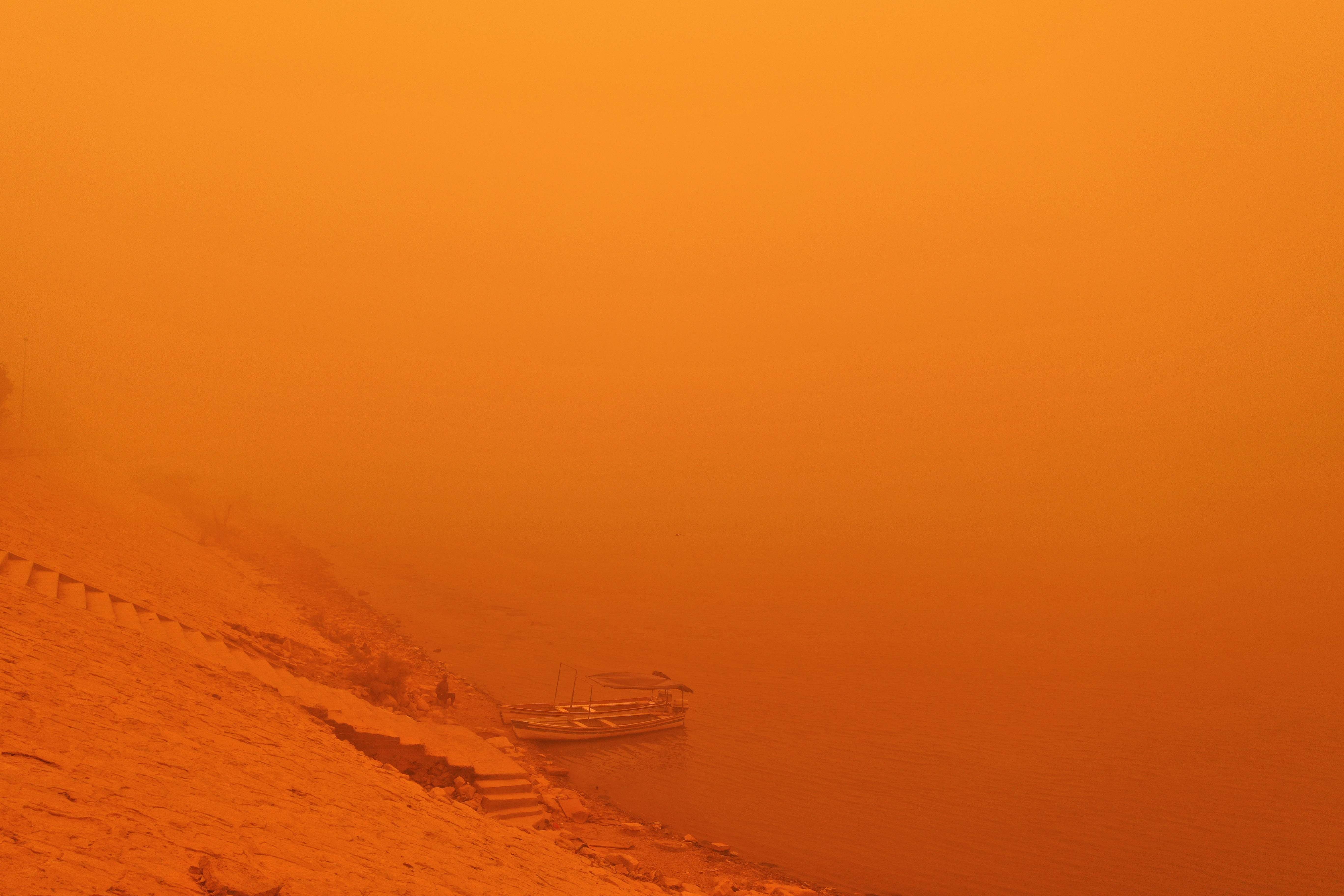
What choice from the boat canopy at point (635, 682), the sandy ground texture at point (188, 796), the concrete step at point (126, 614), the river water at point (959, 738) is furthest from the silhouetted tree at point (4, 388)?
the sandy ground texture at point (188, 796)

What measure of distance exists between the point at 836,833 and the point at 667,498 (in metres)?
70.4

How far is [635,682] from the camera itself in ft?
76.3

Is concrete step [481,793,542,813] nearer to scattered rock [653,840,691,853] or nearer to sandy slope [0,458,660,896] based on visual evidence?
sandy slope [0,458,660,896]

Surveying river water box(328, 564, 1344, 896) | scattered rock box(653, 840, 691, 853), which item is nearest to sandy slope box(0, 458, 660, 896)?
scattered rock box(653, 840, 691, 853)

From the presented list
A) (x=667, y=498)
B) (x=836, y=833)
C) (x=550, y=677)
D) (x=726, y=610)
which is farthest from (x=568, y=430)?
(x=836, y=833)

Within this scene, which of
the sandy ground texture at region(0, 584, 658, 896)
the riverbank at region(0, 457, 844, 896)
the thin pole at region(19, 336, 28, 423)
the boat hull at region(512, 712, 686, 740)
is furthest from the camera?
the thin pole at region(19, 336, 28, 423)

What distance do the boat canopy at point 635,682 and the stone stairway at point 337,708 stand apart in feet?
25.9

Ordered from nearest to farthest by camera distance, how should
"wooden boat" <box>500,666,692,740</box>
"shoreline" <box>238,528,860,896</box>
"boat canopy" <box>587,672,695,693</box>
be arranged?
"shoreline" <box>238,528,860,896</box> → "wooden boat" <box>500,666,692,740</box> → "boat canopy" <box>587,672,695,693</box>

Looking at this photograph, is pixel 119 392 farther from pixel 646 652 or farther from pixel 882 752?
pixel 882 752

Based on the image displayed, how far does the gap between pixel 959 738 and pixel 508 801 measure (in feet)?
51.3

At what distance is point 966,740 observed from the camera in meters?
23.9

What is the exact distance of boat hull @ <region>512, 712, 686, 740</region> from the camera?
64.5 ft

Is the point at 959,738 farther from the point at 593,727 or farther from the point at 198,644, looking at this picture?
the point at 198,644

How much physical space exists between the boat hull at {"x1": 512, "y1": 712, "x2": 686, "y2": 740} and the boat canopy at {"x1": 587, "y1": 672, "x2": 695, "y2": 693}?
2.46ft
